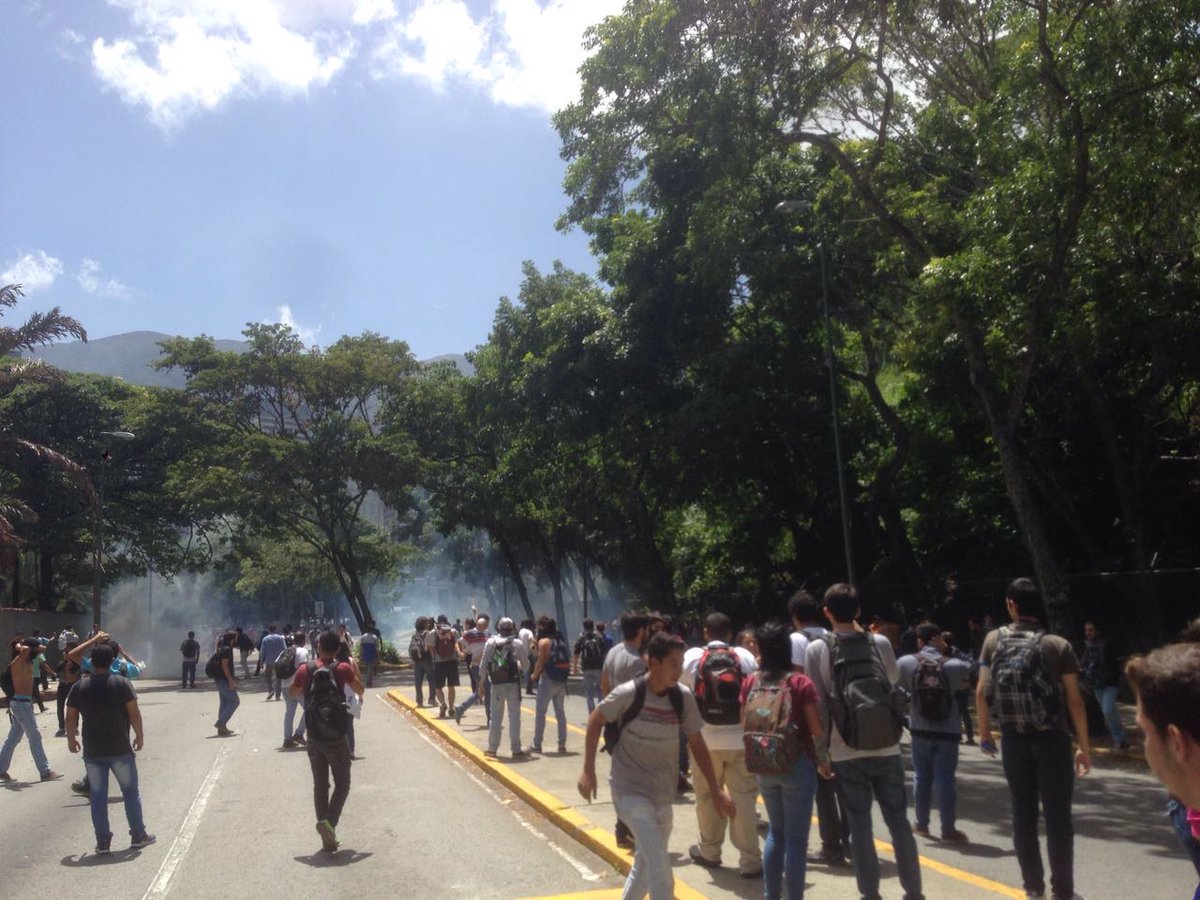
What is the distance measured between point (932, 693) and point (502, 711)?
6487 millimetres

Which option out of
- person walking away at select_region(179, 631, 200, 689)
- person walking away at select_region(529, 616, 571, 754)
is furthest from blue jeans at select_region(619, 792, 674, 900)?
person walking away at select_region(179, 631, 200, 689)

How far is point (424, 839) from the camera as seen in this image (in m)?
9.52

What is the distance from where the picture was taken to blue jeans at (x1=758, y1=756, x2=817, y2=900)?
19.6 ft

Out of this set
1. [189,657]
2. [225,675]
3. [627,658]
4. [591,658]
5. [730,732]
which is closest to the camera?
[730,732]

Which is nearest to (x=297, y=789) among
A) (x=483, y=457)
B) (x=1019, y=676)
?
(x=1019, y=676)


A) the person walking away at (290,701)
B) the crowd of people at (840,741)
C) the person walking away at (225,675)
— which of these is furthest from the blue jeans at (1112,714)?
the person walking away at (225,675)

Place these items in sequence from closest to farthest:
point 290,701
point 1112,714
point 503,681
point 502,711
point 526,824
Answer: point 526,824 → point 503,681 → point 502,711 → point 1112,714 → point 290,701

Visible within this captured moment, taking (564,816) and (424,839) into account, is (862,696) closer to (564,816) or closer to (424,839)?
(564,816)

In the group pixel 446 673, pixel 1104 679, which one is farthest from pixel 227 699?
pixel 1104 679

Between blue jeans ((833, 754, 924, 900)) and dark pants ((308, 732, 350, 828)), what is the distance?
14.7 feet

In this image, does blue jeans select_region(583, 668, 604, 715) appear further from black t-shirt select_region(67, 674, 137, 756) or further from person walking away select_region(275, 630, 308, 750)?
black t-shirt select_region(67, 674, 137, 756)

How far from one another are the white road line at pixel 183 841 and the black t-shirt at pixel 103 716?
93 centimetres

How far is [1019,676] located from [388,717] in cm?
1708

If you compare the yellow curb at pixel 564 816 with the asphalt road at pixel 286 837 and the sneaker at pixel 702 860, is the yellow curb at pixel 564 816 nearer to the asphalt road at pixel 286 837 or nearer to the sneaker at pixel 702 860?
the asphalt road at pixel 286 837
